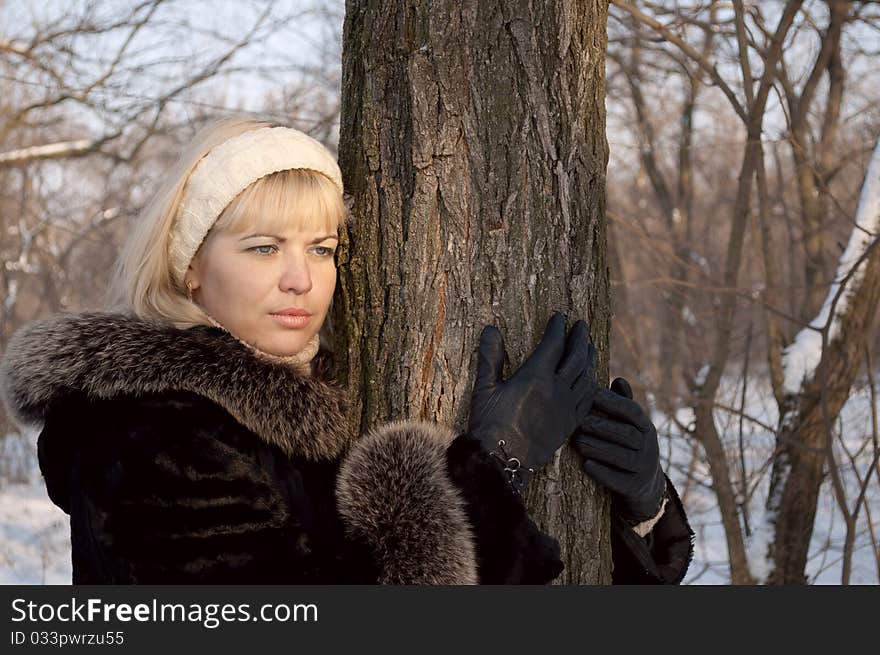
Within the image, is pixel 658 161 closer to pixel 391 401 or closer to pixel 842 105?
pixel 842 105

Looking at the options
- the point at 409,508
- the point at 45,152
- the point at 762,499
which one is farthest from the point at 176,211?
the point at 45,152

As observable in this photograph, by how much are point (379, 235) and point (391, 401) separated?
0.40 m

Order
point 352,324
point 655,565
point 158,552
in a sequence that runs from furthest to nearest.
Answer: point 655,565, point 352,324, point 158,552

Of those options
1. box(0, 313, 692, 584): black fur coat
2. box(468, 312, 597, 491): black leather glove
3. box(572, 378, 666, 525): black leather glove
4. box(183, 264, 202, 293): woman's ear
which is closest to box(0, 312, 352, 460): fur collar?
box(0, 313, 692, 584): black fur coat

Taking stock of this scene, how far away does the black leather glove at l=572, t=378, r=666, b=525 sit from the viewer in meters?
1.98

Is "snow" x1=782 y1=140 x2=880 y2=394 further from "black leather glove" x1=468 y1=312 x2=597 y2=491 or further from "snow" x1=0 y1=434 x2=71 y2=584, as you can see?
"snow" x1=0 y1=434 x2=71 y2=584

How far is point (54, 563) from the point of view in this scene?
22.7 ft

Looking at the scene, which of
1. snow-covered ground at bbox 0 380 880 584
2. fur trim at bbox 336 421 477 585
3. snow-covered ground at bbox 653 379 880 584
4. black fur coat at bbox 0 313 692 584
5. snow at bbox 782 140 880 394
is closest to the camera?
black fur coat at bbox 0 313 692 584

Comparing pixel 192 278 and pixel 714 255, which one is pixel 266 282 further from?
pixel 714 255

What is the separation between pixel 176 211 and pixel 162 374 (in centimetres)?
41

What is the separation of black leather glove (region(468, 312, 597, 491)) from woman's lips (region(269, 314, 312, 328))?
42 cm

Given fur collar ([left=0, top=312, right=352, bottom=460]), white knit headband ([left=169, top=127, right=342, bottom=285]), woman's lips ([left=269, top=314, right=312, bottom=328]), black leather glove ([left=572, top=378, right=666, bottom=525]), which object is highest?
white knit headband ([left=169, top=127, right=342, bottom=285])

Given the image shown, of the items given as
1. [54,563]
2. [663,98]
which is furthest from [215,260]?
[663,98]
